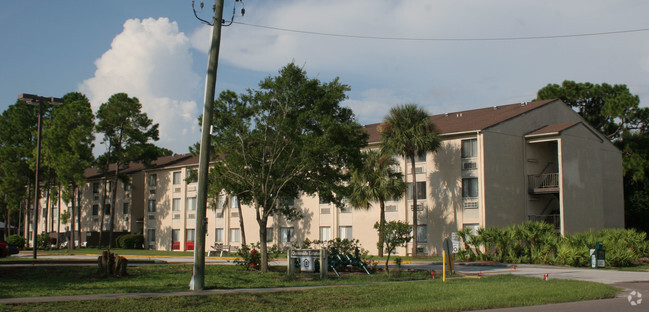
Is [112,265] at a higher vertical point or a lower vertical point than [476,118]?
lower

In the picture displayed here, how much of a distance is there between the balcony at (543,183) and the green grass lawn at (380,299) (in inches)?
894

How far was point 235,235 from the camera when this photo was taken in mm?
54844

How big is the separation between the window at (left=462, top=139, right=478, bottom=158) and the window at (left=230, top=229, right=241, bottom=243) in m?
23.0

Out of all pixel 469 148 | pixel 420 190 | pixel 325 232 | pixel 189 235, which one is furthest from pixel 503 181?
pixel 189 235

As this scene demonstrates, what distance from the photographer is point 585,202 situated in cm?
4197

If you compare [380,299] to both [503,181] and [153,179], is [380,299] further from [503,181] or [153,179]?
[153,179]

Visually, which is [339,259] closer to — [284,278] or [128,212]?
[284,278]

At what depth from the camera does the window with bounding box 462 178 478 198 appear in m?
40.0

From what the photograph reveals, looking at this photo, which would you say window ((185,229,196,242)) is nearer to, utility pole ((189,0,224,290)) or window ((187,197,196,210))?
window ((187,197,196,210))

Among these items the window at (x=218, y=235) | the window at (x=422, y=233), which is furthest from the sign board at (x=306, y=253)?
the window at (x=218, y=235)

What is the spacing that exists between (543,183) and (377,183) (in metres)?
11.8

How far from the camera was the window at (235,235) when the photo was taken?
179ft

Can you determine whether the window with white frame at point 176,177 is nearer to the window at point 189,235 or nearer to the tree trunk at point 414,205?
the window at point 189,235

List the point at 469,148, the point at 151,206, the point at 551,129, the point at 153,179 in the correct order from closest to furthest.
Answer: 1. the point at 469,148
2. the point at 551,129
3. the point at 151,206
4. the point at 153,179
